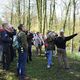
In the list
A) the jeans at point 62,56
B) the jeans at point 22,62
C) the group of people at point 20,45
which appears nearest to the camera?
the group of people at point 20,45

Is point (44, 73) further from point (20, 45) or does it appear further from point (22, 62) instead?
point (20, 45)

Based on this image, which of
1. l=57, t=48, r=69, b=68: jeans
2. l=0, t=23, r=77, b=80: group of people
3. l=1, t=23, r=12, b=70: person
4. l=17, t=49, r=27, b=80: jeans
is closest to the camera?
l=0, t=23, r=77, b=80: group of people

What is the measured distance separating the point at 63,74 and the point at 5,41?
3170 mm

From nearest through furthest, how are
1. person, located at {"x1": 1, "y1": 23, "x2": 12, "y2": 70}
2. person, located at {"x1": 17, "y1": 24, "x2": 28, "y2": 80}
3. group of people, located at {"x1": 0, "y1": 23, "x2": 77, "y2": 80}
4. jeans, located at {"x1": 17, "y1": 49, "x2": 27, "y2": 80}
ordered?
person, located at {"x1": 17, "y1": 24, "x2": 28, "y2": 80} → group of people, located at {"x1": 0, "y1": 23, "x2": 77, "y2": 80} → jeans, located at {"x1": 17, "y1": 49, "x2": 27, "y2": 80} → person, located at {"x1": 1, "y1": 23, "x2": 12, "y2": 70}

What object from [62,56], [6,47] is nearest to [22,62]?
[6,47]

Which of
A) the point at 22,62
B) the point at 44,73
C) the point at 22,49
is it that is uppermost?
the point at 22,49

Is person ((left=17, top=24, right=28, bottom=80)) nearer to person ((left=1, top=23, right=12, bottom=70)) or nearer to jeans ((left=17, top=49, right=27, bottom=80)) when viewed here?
jeans ((left=17, top=49, right=27, bottom=80))

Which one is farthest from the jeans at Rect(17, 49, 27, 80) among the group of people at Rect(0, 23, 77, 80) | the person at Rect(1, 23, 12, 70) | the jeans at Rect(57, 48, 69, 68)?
the jeans at Rect(57, 48, 69, 68)

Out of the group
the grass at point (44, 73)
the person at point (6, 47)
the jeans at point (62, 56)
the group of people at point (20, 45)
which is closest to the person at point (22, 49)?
the group of people at point (20, 45)

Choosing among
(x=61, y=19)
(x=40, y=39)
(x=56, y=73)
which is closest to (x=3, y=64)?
(x=56, y=73)

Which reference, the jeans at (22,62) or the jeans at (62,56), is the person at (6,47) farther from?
the jeans at (62,56)

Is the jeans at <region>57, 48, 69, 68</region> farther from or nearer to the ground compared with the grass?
farther from the ground

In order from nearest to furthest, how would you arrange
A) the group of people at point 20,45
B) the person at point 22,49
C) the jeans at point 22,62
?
the person at point 22,49 < the group of people at point 20,45 < the jeans at point 22,62

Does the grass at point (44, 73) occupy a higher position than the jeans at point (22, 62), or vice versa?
the jeans at point (22, 62)
